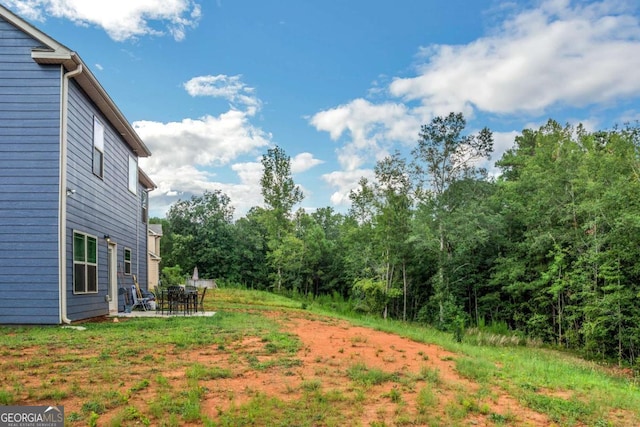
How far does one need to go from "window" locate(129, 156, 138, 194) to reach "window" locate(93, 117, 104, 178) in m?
2.95

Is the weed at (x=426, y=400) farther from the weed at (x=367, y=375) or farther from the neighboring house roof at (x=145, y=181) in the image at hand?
the neighboring house roof at (x=145, y=181)

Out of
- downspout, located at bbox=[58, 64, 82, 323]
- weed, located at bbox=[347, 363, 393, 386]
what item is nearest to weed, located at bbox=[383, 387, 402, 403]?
weed, located at bbox=[347, 363, 393, 386]

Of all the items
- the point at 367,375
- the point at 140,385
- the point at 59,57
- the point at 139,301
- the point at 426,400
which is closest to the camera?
the point at 426,400

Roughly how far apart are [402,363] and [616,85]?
1539cm

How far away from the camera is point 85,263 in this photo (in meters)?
9.27

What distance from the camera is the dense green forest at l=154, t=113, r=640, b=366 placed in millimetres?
12758

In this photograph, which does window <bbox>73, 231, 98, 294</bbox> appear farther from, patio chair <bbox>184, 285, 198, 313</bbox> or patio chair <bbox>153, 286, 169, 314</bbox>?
patio chair <bbox>184, 285, 198, 313</bbox>

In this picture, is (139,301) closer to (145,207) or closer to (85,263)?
(85,263)

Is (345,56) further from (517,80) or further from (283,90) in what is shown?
(517,80)

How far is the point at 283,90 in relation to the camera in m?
16.5

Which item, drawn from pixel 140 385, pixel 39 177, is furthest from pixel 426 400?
pixel 39 177

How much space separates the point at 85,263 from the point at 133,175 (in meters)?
5.40

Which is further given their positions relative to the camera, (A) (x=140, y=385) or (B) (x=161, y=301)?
(B) (x=161, y=301)

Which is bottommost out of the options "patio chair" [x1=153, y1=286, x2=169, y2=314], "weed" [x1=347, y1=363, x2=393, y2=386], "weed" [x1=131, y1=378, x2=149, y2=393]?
"patio chair" [x1=153, y1=286, x2=169, y2=314]
